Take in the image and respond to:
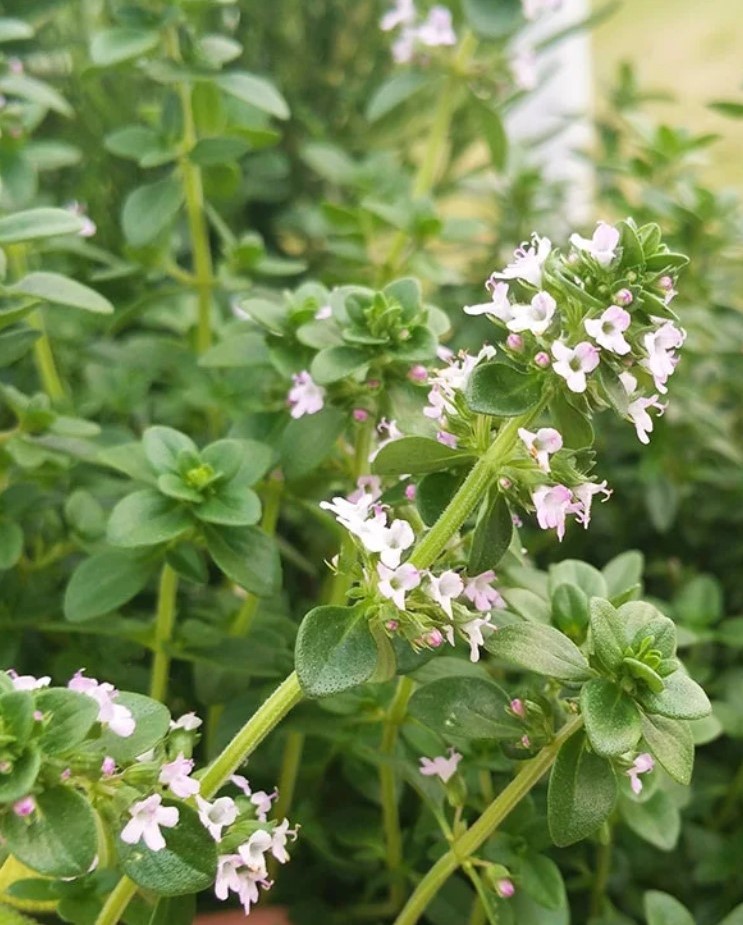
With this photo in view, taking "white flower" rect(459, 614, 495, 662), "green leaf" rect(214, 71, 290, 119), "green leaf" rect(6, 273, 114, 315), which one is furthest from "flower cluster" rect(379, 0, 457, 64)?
"white flower" rect(459, 614, 495, 662)

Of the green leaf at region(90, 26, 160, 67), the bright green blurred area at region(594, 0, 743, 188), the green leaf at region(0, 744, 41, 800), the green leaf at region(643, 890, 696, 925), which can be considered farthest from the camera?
the bright green blurred area at region(594, 0, 743, 188)

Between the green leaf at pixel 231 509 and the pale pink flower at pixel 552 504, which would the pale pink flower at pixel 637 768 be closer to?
the pale pink flower at pixel 552 504

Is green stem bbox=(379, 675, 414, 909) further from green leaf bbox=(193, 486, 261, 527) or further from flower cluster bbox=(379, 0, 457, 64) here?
flower cluster bbox=(379, 0, 457, 64)

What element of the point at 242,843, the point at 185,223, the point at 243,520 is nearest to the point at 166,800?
the point at 242,843

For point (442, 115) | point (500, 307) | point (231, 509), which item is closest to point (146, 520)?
point (231, 509)

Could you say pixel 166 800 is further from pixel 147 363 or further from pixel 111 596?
pixel 147 363

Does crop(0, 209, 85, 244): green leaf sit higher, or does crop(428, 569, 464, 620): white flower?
crop(0, 209, 85, 244): green leaf

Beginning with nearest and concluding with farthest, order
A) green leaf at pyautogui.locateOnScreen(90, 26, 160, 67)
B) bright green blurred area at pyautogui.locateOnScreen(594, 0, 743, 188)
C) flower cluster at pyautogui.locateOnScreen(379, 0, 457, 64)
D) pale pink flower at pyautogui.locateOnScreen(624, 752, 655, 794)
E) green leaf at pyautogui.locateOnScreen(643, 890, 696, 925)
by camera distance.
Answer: pale pink flower at pyautogui.locateOnScreen(624, 752, 655, 794) → green leaf at pyautogui.locateOnScreen(643, 890, 696, 925) → green leaf at pyautogui.locateOnScreen(90, 26, 160, 67) → flower cluster at pyautogui.locateOnScreen(379, 0, 457, 64) → bright green blurred area at pyautogui.locateOnScreen(594, 0, 743, 188)
